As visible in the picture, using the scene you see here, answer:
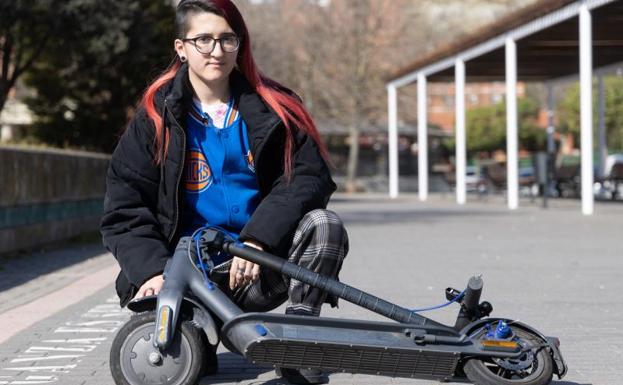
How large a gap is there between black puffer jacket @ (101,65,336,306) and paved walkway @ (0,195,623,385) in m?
0.87

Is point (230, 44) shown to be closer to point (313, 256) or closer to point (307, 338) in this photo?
point (313, 256)

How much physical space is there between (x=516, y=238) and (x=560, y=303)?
27.5 feet

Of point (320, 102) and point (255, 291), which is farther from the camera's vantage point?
point (320, 102)

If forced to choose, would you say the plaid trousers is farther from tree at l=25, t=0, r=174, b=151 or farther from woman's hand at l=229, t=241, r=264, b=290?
tree at l=25, t=0, r=174, b=151

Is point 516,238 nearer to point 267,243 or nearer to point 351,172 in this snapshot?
point 267,243

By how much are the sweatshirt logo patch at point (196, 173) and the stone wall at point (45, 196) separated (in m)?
8.48

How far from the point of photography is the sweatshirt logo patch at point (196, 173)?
4.96 meters

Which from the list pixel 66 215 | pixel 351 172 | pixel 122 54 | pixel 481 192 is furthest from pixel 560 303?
pixel 351 172

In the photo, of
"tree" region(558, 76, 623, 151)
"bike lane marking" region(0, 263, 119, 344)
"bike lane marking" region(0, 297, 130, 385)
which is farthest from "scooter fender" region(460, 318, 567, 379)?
"tree" region(558, 76, 623, 151)

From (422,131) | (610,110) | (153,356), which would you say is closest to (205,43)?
(153,356)

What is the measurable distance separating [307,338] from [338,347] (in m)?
0.12

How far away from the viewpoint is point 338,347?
4.45m

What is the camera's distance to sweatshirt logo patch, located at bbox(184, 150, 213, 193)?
16.3ft

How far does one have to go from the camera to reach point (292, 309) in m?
4.84
